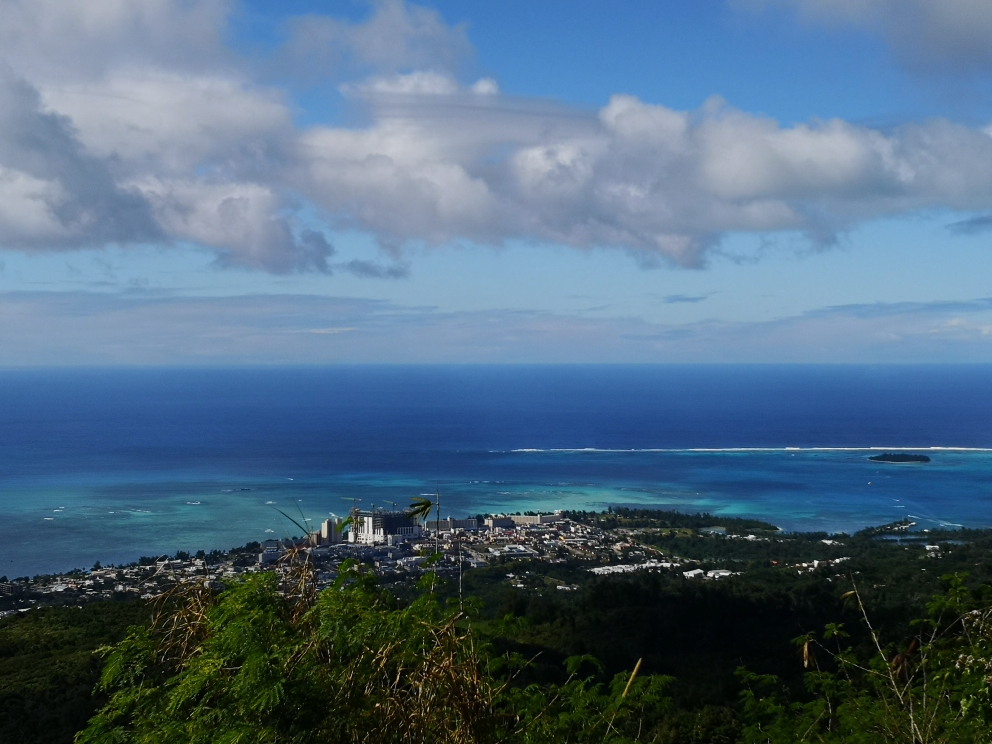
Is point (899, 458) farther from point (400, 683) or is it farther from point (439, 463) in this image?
point (400, 683)

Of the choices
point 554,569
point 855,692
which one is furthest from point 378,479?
point 855,692

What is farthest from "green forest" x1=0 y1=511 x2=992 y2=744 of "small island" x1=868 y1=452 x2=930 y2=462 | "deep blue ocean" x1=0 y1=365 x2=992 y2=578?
"small island" x1=868 y1=452 x2=930 y2=462

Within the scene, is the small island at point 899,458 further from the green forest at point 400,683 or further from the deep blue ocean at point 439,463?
the green forest at point 400,683

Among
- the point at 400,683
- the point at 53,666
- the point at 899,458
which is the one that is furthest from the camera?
the point at 899,458

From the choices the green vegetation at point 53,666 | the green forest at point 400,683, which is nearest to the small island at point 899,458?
the green forest at point 400,683

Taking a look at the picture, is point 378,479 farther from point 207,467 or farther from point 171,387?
point 171,387

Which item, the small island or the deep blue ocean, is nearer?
the deep blue ocean

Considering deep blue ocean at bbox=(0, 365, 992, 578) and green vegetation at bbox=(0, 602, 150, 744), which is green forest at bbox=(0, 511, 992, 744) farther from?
deep blue ocean at bbox=(0, 365, 992, 578)

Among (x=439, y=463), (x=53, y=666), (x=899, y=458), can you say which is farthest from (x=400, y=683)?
(x=899, y=458)

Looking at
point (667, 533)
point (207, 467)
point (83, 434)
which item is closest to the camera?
point (667, 533)
